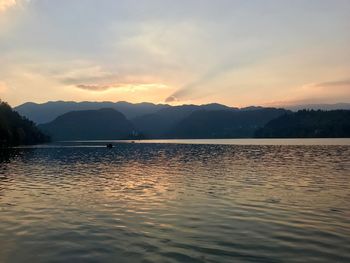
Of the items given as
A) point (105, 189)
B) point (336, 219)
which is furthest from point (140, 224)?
point (105, 189)

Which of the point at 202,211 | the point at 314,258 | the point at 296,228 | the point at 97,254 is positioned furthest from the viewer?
the point at 202,211

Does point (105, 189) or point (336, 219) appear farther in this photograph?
point (105, 189)

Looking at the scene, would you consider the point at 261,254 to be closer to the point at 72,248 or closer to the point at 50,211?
the point at 72,248

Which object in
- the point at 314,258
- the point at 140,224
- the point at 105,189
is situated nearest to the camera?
the point at 314,258

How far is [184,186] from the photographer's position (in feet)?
172

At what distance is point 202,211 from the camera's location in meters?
34.1

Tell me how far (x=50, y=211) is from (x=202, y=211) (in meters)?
14.0

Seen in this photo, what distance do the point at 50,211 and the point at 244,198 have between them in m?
19.8

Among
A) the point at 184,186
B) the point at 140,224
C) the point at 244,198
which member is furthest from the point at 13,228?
the point at 184,186

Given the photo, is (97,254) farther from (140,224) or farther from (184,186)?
(184,186)

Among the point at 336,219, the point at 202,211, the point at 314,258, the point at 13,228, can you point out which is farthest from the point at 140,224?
the point at 336,219

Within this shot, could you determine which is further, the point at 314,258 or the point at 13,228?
the point at 13,228

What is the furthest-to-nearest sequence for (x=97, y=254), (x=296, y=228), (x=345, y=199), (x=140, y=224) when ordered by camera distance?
(x=345, y=199) < (x=140, y=224) < (x=296, y=228) < (x=97, y=254)

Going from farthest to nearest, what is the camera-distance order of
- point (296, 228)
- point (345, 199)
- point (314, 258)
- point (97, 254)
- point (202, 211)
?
point (345, 199) → point (202, 211) → point (296, 228) → point (97, 254) → point (314, 258)
